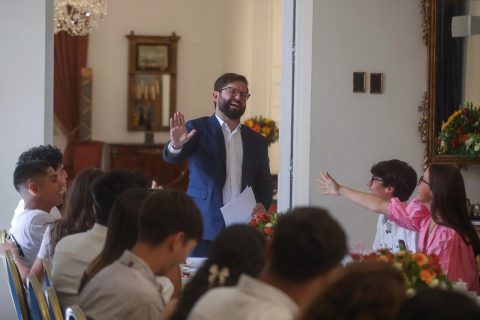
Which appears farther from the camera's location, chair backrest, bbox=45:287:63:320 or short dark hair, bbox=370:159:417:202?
short dark hair, bbox=370:159:417:202

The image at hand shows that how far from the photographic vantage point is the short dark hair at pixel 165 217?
2578mm

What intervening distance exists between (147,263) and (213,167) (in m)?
2.72

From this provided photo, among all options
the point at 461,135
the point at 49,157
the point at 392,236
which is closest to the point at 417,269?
the point at 392,236

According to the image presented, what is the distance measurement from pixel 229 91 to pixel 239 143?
1.09ft

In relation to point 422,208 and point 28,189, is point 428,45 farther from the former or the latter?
point 28,189

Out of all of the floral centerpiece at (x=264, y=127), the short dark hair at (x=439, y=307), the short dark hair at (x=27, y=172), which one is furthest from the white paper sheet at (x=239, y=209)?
the floral centerpiece at (x=264, y=127)

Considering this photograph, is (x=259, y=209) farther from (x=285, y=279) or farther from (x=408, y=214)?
(x=285, y=279)

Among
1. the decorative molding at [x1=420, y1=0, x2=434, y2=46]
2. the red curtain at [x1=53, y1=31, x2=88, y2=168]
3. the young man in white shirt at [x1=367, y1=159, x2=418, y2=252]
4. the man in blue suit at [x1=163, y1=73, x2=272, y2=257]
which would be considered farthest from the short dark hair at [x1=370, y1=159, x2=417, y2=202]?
the red curtain at [x1=53, y1=31, x2=88, y2=168]

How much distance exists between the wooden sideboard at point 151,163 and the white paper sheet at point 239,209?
26.7ft

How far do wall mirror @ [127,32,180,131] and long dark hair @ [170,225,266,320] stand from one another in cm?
1155

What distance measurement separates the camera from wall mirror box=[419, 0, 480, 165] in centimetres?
640

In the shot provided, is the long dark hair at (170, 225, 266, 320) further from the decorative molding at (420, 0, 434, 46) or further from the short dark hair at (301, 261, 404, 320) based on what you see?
the decorative molding at (420, 0, 434, 46)

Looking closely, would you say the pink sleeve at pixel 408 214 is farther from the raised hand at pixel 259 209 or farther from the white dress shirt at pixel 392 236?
the raised hand at pixel 259 209

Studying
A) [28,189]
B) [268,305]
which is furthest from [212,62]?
[268,305]
